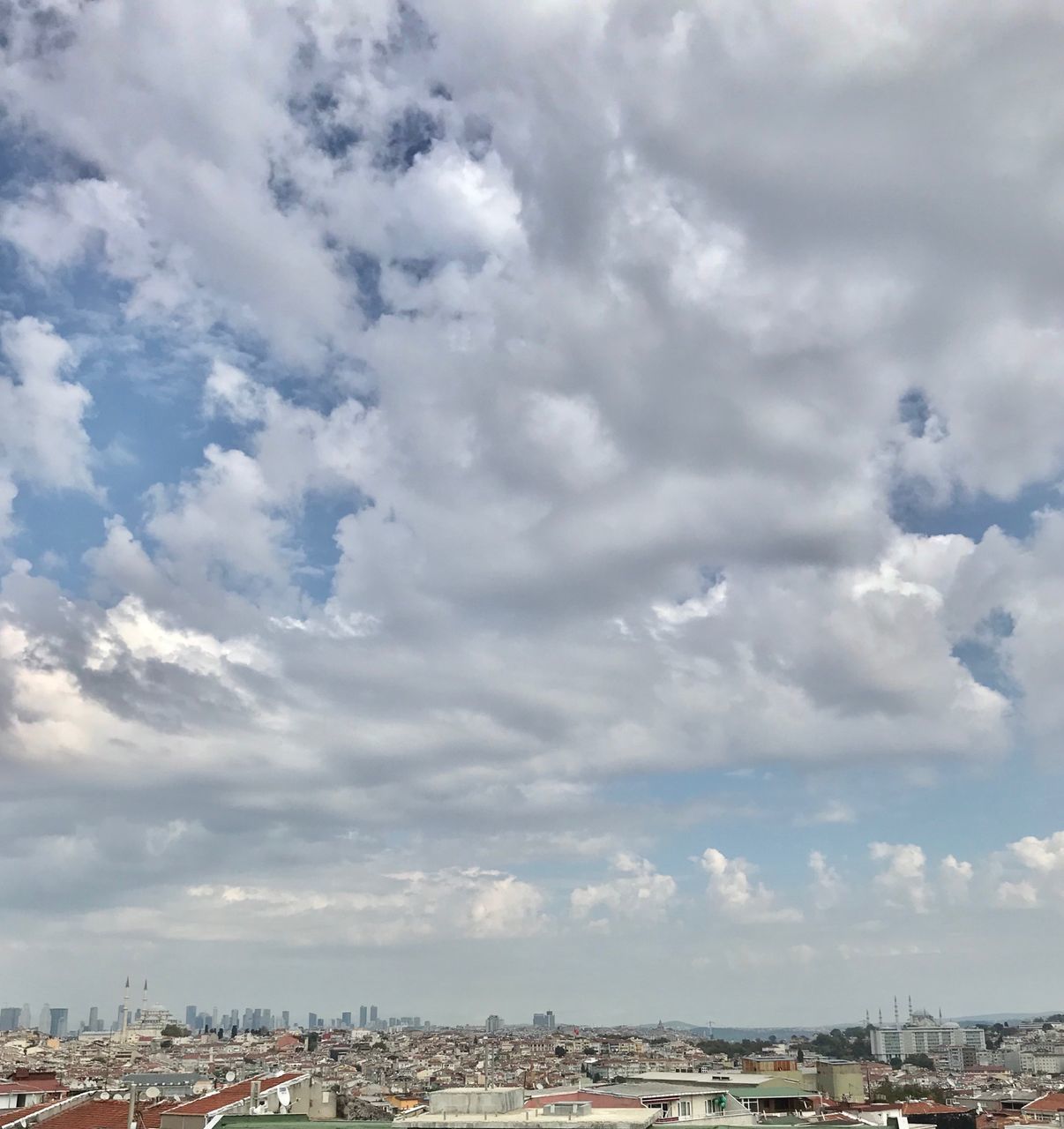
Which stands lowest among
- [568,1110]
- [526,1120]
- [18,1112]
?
[18,1112]

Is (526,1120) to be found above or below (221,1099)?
above

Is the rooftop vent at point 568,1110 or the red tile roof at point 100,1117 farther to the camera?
the red tile roof at point 100,1117

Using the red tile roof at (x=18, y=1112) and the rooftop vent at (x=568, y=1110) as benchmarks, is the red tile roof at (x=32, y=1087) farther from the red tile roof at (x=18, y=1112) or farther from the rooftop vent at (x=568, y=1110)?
the rooftop vent at (x=568, y=1110)

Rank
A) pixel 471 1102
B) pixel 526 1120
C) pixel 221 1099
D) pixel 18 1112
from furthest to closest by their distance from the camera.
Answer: pixel 221 1099
pixel 18 1112
pixel 471 1102
pixel 526 1120

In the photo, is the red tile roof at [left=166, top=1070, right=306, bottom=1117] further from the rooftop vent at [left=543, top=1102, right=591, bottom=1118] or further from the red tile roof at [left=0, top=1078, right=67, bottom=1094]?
the rooftop vent at [left=543, top=1102, right=591, bottom=1118]

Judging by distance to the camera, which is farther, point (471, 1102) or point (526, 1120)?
point (471, 1102)

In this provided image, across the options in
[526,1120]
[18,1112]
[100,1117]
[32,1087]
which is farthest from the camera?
[32,1087]

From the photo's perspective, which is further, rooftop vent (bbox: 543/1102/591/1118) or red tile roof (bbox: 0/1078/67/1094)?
red tile roof (bbox: 0/1078/67/1094)

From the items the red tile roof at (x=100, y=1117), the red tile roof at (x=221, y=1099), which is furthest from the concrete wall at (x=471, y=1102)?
the red tile roof at (x=100, y=1117)

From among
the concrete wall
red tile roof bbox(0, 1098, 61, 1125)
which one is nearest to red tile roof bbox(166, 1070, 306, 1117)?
red tile roof bbox(0, 1098, 61, 1125)

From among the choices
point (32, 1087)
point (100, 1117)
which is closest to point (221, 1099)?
point (100, 1117)

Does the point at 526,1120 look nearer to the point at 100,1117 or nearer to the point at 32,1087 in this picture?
the point at 100,1117
